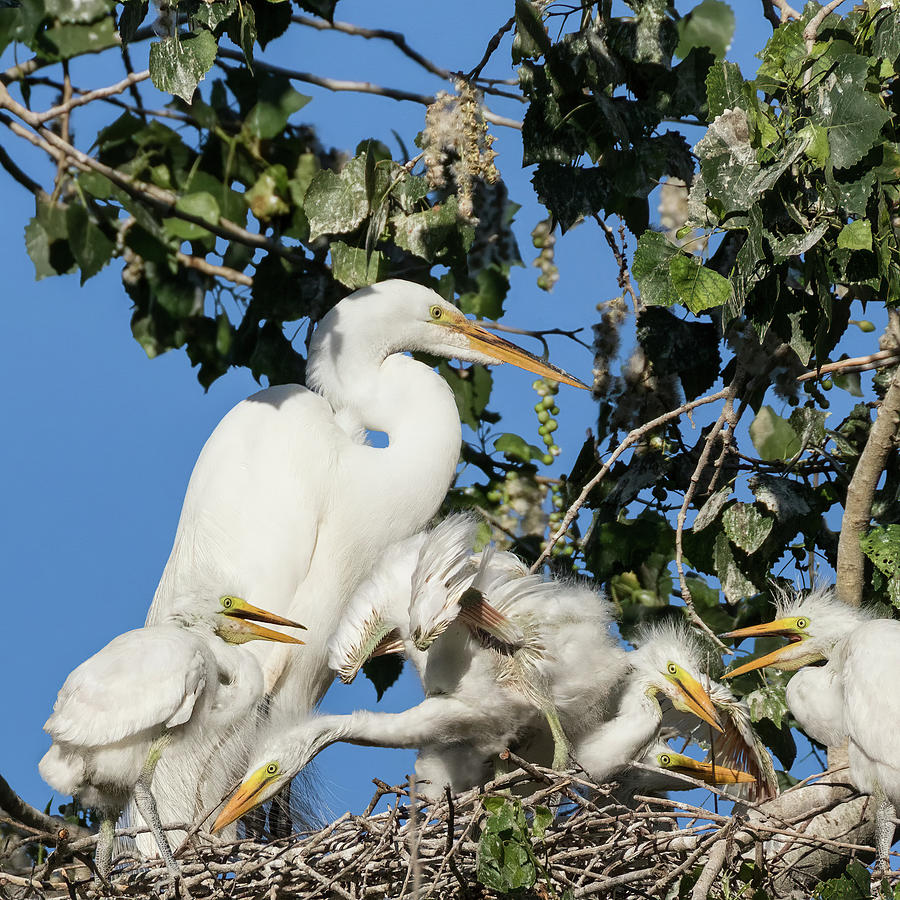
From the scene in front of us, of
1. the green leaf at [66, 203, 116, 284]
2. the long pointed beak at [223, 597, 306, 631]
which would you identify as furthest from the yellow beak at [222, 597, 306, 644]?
the green leaf at [66, 203, 116, 284]

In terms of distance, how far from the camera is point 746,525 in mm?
3508

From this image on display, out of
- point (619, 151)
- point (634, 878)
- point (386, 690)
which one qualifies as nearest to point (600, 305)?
point (619, 151)

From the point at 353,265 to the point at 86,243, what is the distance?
1.21 meters

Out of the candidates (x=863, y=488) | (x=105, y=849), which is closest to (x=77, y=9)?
(x=105, y=849)

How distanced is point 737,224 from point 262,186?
6.66ft

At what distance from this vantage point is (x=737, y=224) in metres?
2.82

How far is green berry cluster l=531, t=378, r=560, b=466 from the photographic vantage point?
411 centimetres

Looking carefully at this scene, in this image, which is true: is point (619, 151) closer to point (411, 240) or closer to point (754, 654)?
point (411, 240)

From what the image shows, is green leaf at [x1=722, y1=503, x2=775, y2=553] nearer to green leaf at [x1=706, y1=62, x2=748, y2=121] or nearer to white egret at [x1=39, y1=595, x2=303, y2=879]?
green leaf at [x1=706, y1=62, x2=748, y2=121]

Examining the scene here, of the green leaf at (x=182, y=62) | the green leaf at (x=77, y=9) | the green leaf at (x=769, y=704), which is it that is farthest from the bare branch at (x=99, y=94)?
the green leaf at (x=769, y=704)

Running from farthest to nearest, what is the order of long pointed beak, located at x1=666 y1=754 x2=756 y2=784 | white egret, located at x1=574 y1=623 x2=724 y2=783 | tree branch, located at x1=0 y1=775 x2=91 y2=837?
long pointed beak, located at x1=666 y1=754 x2=756 y2=784 → white egret, located at x1=574 y1=623 x2=724 y2=783 → tree branch, located at x1=0 y1=775 x2=91 y2=837

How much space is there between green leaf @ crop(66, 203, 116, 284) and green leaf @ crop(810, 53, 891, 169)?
2.58 meters

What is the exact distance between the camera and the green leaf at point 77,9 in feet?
15.0

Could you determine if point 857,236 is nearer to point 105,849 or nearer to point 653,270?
point 653,270
